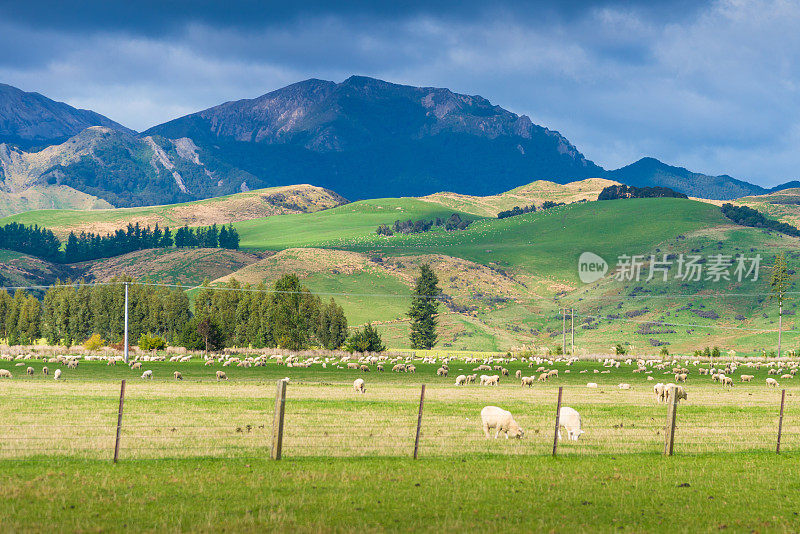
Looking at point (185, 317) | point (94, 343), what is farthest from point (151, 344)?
point (185, 317)

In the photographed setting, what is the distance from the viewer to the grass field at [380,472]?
1301 cm

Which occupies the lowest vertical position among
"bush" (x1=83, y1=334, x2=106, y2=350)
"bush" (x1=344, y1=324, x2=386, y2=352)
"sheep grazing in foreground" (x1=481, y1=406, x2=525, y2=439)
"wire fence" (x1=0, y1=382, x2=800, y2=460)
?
"bush" (x1=83, y1=334, x2=106, y2=350)

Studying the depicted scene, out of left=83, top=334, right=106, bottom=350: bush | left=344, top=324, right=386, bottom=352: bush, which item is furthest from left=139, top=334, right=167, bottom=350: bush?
left=344, top=324, right=386, bottom=352: bush

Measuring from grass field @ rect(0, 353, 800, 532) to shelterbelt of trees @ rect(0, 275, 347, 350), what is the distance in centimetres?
8258

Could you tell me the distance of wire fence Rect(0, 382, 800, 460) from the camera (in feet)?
68.2

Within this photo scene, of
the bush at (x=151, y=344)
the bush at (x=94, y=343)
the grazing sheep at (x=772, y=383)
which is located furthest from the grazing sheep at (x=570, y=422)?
the bush at (x=94, y=343)

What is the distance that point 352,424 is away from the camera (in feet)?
89.0

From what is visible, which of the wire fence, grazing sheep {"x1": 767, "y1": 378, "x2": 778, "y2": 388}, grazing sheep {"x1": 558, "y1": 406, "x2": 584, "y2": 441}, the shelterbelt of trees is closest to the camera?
the wire fence

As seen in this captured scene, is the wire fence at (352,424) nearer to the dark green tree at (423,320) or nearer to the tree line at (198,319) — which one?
the tree line at (198,319)

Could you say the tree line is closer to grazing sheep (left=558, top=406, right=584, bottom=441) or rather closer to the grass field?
the grass field

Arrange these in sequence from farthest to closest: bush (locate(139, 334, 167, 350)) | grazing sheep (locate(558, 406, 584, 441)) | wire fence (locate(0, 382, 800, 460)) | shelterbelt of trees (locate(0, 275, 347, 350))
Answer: shelterbelt of trees (locate(0, 275, 347, 350)) → bush (locate(139, 334, 167, 350)) → grazing sheep (locate(558, 406, 584, 441)) → wire fence (locate(0, 382, 800, 460))

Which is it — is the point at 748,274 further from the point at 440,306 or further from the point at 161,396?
the point at 161,396

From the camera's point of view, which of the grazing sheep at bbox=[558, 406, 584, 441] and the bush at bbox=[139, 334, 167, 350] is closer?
the grazing sheep at bbox=[558, 406, 584, 441]

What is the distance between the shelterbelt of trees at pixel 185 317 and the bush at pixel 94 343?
8.18ft
